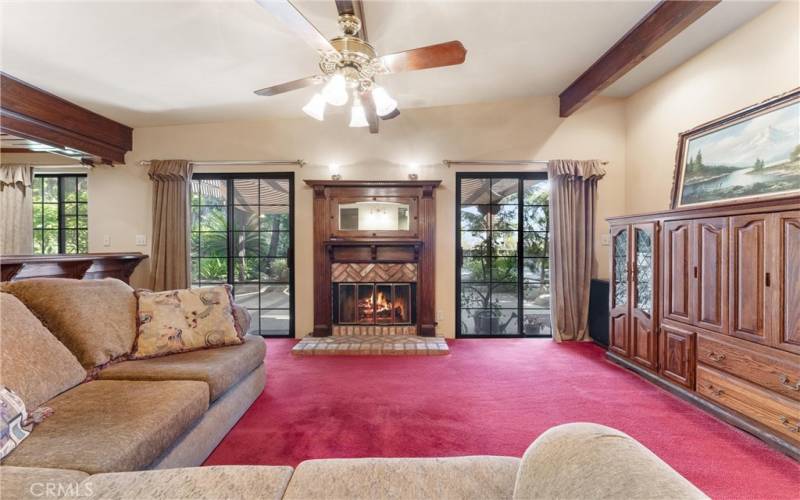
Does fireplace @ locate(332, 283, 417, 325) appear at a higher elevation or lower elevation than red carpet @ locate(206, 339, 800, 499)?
higher

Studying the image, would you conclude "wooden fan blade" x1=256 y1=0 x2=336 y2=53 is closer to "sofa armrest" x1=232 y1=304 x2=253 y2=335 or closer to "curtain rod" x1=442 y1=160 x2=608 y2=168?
"sofa armrest" x1=232 y1=304 x2=253 y2=335

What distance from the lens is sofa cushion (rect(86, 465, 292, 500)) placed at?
746 mm

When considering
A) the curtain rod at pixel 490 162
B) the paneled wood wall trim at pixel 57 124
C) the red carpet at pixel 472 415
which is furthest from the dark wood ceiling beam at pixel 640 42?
the paneled wood wall trim at pixel 57 124

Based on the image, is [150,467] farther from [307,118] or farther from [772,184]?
[772,184]

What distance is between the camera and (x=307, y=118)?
388 centimetres

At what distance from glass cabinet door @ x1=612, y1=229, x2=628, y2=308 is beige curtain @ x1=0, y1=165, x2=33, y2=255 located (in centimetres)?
626

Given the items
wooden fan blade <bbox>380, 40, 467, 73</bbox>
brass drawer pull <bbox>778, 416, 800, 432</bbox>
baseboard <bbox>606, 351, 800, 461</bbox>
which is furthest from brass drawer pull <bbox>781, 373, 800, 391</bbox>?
wooden fan blade <bbox>380, 40, 467, 73</bbox>

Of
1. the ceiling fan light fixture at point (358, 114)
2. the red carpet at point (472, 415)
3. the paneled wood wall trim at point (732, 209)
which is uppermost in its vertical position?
the ceiling fan light fixture at point (358, 114)

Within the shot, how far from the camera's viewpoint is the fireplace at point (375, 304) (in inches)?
151

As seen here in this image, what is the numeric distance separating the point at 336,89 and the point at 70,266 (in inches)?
124

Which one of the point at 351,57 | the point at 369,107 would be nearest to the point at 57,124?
the point at 369,107

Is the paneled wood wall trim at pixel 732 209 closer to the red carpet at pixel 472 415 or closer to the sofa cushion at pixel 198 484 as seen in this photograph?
the red carpet at pixel 472 415

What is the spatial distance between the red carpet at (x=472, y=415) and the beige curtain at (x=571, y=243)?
650 mm

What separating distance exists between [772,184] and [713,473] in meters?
2.04
